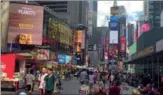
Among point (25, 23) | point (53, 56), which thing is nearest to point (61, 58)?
point (53, 56)

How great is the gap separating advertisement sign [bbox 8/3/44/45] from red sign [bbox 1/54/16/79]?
4469 centimetres

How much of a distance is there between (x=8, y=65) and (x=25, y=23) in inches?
1795

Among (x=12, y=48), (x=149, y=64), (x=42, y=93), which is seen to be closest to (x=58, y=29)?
(x=12, y=48)

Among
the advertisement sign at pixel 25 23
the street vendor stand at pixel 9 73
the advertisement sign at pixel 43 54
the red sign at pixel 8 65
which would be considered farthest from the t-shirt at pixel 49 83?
the advertisement sign at pixel 43 54

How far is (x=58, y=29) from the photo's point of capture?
97.8m

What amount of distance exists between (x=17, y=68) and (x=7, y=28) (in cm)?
3955

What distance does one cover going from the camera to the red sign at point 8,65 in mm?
25891

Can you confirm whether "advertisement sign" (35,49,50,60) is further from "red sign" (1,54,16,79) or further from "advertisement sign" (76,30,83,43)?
"advertisement sign" (76,30,83,43)

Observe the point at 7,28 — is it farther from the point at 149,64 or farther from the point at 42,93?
the point at 42,93

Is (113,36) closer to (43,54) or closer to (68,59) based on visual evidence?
(68,59)

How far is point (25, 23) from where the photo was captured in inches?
2793

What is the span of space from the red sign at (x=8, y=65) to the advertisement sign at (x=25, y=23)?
44.7m

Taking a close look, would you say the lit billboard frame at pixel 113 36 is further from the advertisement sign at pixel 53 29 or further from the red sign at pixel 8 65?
the red sign at pixel 8 65

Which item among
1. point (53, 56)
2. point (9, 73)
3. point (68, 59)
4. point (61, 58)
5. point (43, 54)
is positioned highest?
point (43, 54)
